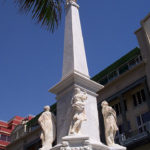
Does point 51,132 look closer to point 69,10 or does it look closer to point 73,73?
point 73,73

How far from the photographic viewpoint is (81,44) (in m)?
8.02

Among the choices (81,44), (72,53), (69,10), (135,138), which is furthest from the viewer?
(135,138)

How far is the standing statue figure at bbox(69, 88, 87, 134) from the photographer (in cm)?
554

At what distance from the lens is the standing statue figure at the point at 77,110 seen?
18.2ft

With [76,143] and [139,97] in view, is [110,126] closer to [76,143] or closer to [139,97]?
[76,143]

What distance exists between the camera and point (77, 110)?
5.77 metres

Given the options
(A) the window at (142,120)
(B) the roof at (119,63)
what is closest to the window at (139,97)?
(A) the window at (142,120)

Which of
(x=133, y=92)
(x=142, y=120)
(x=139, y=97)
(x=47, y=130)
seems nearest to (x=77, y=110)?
(x=47, y=130)

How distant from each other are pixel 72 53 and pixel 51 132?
2.63 m

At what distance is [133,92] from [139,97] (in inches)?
36.3

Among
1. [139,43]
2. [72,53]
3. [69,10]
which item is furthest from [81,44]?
[139,43]

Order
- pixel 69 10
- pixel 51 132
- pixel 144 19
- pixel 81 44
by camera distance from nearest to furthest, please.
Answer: pixel 51 132
pixel 81 44
pixel 69 10
pixel 144 19

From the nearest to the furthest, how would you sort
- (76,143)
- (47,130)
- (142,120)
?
(76,143) → (47,130) → (142,120)

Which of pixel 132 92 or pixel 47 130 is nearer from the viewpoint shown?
pixel 47 130
